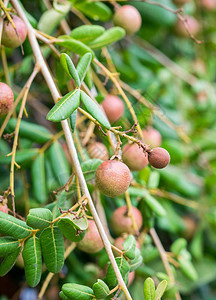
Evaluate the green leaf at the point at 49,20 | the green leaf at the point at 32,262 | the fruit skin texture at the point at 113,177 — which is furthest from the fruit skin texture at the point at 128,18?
the green leaf at the point at 32,262

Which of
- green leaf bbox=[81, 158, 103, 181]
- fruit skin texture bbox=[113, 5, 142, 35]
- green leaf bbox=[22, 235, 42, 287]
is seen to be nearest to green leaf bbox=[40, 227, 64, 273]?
green leaf bbox=[22, 235, 42, 287]

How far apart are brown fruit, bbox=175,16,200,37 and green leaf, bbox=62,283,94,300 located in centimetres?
105

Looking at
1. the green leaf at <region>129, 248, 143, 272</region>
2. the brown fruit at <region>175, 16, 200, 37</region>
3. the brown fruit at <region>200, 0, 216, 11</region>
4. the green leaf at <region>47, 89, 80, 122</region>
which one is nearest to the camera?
the green leaf at <region>47, 89, 80, 122</region>

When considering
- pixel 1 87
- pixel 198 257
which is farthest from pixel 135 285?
pixel 1 87

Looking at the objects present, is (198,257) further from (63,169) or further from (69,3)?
(69,3)

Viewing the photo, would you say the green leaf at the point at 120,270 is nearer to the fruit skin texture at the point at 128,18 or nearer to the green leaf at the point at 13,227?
the green leaf at the point at 13,227

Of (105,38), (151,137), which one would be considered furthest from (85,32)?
(151,137)

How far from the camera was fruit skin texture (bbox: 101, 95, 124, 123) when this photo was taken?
0.87 meters

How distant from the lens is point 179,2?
4.21 feet

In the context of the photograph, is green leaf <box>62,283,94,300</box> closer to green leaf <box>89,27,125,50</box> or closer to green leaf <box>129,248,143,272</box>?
green leaf <box>129,248,143,272</box>

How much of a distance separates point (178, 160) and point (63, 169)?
13.4 inches

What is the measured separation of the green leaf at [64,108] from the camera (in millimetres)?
565

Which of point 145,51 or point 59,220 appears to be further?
point 145,51

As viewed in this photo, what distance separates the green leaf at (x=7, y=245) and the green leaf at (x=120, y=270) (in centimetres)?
14
